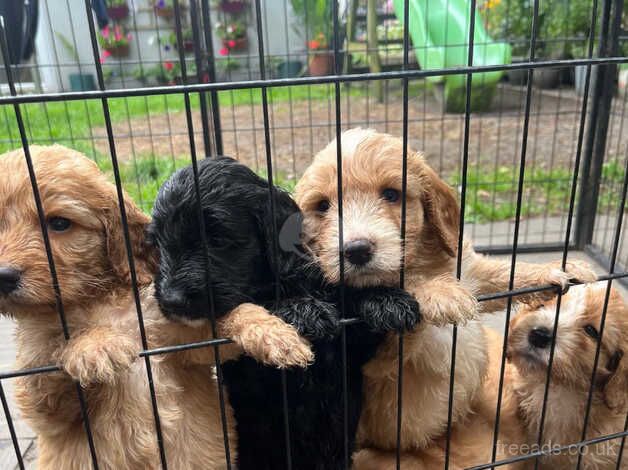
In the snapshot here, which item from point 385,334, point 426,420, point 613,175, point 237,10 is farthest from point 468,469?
point 237,10

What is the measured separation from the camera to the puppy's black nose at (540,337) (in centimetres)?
215

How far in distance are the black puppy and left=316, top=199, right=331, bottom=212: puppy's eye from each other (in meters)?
0.16

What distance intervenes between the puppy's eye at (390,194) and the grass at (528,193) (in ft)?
10.6

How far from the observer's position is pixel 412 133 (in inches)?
310

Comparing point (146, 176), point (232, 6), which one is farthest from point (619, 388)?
point (232, 6)

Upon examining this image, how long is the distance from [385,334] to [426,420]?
1.50 ft

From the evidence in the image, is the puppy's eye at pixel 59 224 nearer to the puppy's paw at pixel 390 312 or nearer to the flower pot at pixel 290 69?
the puppy's paw at pixel 390 312

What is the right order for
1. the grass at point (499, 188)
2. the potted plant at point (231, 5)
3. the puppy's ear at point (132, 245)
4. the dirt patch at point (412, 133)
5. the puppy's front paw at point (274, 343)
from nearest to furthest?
1. the puppy's front paw at point (274, 343)
2. the puppy's ear at point (132, 245)
3. the grass at point (499, 188)
4. the dirt patch at point (412, 133)
5. the potted plant at point (231, 5)

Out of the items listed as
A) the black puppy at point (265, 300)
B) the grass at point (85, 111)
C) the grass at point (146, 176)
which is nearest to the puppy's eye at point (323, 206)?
the black puppy at point (265, 300)

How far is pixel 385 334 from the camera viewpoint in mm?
1738

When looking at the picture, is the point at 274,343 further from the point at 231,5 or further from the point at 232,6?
the point at 232,6

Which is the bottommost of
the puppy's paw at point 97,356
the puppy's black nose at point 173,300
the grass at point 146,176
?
the grass at point 146,176

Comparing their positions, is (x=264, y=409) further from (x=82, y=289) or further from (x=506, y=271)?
(x=506, y=271)

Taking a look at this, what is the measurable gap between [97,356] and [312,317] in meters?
0.53
